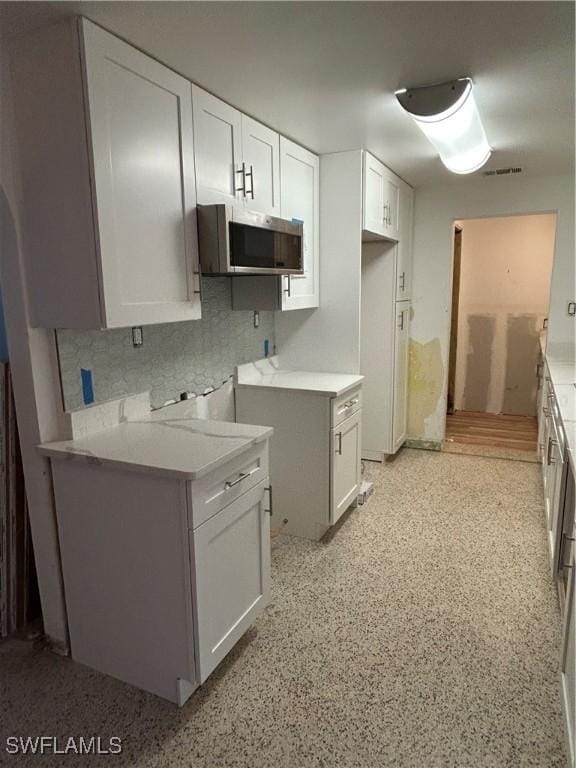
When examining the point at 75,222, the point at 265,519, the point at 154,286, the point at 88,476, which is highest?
the point at 75,222

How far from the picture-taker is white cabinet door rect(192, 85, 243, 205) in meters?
2.08

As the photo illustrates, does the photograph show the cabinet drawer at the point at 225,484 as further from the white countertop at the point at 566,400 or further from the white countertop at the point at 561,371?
the white countertop at the point at 561,371

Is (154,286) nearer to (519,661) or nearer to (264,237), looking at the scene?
(264,237)

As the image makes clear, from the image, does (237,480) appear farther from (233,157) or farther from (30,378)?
(233,157)

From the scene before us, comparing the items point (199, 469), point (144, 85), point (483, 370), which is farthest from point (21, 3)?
point (483, 370)

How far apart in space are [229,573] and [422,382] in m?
3.06

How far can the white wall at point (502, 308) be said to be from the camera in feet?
17.7

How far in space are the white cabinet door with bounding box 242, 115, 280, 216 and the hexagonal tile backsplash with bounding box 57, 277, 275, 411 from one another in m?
0.50

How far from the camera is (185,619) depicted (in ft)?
5.65

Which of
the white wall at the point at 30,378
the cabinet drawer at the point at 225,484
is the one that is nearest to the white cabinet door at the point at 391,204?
the cabinet drawer at the point at 225,484

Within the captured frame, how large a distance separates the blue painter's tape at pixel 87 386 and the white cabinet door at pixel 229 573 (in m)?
0.73

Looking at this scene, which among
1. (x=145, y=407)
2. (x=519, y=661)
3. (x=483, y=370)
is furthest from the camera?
(x=483, y=370)

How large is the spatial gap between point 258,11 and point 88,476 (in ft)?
5.27

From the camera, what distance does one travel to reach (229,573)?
1886mm
